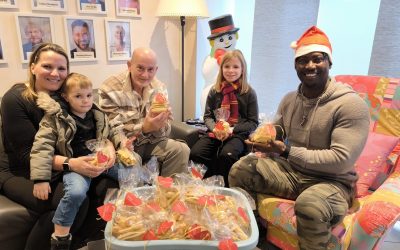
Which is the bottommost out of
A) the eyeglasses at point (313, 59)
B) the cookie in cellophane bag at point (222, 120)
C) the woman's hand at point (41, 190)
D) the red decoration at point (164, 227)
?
the woman's hand at point (41, 190)

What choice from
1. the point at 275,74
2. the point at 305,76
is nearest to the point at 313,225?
the point at 305,76

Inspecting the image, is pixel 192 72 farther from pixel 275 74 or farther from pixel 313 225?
pixel 313 225

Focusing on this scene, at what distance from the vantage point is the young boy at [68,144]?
4.84 ft

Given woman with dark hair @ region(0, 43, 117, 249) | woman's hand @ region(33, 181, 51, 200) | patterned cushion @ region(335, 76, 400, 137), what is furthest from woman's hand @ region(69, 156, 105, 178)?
patterned cushion @ region(335, 76, 400, 137)

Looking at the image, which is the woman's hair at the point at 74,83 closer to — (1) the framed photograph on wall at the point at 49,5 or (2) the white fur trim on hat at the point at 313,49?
(1) the framed photograph on wall at the point at 49,5

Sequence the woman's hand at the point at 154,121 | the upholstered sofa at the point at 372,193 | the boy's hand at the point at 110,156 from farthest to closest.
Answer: the woman's hand at the point at 154,121
the boy's hand at the point at 110,156
the upholstered sofa at the point at 372,193

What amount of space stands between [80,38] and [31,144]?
3.47ft

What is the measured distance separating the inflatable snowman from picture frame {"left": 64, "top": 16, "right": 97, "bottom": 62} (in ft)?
3.19

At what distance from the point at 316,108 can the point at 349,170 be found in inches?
14.3

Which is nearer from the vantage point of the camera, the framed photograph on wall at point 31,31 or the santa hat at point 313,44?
the santa hat at point 313,44

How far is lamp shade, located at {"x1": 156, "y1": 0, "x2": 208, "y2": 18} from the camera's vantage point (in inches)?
98.5

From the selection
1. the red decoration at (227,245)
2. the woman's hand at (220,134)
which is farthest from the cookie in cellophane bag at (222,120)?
the red decoration at (227,245)

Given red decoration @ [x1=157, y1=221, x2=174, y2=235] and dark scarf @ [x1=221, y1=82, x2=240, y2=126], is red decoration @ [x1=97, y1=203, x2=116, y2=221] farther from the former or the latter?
dark scarf @ [x1=221, y1=82, x2=240, y2=126]

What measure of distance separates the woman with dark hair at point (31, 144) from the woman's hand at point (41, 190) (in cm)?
3
